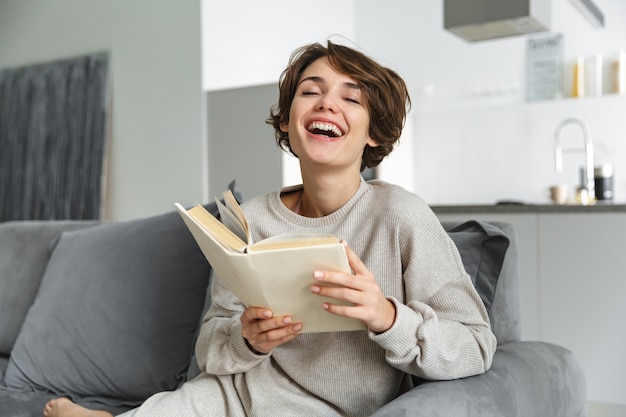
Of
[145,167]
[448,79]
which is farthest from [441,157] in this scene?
[145,167]

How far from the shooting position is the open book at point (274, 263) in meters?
1.07

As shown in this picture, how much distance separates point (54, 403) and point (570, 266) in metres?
2.42

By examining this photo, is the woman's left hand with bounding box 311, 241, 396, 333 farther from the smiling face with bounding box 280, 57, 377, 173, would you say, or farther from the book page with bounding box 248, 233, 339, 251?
the smiling face with bounding box 280, 57, 377, 173

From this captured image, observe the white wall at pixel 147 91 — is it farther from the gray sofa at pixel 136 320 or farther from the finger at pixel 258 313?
the finger at pixel 258 313

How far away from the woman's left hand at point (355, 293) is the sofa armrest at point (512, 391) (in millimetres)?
144

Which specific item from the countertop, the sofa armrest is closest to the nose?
the sofa armrest

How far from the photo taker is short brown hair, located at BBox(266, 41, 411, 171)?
149 cm

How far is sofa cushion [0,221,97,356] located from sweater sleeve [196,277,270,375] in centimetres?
102

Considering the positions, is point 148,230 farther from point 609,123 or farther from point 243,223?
point 609,123

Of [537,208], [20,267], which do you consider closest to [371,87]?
[20,267]

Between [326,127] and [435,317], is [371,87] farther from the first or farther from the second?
[435,317]

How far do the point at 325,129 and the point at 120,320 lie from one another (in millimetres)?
832

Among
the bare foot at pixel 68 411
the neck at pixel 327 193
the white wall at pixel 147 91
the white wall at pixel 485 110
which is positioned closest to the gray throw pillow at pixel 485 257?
the neck at pixel 327 193

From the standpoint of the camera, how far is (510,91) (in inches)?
225
